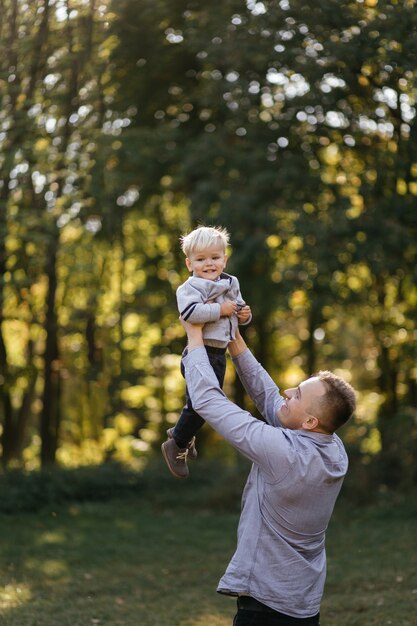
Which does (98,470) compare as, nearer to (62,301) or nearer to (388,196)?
(62,301)

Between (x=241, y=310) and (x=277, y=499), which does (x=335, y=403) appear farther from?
(x=241, y=310)

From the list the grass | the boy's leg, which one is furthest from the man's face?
the grass

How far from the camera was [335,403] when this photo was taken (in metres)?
2.98

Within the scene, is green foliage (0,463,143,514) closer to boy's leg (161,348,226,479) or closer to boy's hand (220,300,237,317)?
boy's leg (161,348,226,479)

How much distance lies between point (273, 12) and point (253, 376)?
21.5 feet

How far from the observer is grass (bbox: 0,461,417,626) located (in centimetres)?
602

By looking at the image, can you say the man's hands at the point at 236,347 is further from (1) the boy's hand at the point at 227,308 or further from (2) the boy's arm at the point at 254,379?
(1) the boy's hand at the point at 227,308

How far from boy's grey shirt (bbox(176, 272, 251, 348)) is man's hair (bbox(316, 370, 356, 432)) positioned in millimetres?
482

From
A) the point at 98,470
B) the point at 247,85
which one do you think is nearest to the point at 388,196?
the point at 247,85

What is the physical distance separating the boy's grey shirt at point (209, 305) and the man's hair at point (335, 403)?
19.0 inches

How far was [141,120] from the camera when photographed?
11844mm

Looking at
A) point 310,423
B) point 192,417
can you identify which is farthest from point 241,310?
point 310,423

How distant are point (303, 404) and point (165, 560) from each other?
5188mm

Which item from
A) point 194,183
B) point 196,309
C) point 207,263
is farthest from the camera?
point 194,183
